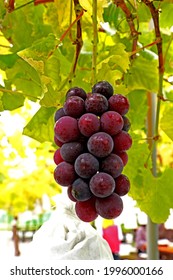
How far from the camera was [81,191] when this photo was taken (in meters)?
0.51

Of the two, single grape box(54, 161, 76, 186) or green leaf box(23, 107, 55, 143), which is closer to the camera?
single grape box(54, 161, 76, 186)

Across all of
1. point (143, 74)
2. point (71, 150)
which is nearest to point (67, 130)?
point (71, 150)

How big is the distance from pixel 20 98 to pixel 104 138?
0.39 m

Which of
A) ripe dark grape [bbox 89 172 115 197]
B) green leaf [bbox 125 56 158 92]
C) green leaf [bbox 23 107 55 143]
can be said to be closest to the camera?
ripe dark grape [bbox 89 172 115 197]

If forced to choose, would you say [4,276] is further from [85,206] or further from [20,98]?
[20,98]

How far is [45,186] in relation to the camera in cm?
341

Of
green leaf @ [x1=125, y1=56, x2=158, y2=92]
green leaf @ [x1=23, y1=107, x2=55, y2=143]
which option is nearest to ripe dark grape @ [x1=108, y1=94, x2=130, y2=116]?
green leaf @ [x1=23, y1=107, x2=55, y2=143]

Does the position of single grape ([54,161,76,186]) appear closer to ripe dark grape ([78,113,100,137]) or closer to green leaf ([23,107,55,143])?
ripe dark grape ([78,113,100,137])

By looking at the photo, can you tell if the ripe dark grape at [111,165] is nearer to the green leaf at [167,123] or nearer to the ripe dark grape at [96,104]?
the ripe dark grape at [96,104]

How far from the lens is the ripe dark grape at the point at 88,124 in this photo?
51 centimetres

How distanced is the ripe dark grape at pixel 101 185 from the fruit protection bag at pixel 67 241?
544 mm

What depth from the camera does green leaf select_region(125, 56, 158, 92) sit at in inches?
39.8

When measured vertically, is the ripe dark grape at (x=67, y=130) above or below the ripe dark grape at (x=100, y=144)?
above

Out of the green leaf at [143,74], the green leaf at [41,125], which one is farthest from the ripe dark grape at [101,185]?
the green leaf at [143,74]
